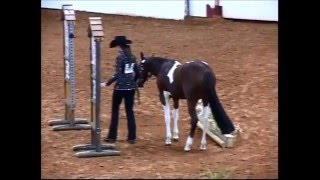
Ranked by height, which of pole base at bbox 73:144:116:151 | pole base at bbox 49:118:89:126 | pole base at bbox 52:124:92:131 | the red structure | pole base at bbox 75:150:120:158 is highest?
the red structure

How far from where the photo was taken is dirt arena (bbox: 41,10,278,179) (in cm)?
923

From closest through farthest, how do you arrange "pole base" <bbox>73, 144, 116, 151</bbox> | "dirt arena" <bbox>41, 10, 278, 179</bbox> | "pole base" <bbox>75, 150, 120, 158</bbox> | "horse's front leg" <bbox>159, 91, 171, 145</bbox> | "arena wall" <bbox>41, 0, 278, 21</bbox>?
"dirt arena" <bbox>41, 10, 278, 179</bbox> < "pole base" <bbox>75, 150, 120, 158</bbox> < "pole base" <bbox>73, 144, 116, 151</bbox> < "horse's front leg" <bbox>159, 91, 171, 145</bbox> < "arena wall" <bbox>41, 0, 278, 21</bbox>

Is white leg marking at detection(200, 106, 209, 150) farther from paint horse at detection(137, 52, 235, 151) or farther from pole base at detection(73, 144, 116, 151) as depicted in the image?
pole base at detection(73, 144, 116, 151)

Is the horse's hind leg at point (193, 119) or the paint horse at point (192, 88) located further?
the horse's hind leg at point (193, 119)

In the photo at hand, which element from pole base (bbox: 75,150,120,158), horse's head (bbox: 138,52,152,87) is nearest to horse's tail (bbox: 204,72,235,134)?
horse's head (bbox: 138,52,152,87)

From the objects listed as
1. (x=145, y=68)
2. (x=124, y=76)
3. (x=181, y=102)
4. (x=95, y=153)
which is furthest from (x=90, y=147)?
(x=181, y=102)

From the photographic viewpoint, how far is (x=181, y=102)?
13.1m

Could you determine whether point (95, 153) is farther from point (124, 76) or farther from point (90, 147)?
point (124, 76)

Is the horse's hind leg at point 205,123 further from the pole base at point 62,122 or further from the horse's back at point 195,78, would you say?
the pole base at point 62,122

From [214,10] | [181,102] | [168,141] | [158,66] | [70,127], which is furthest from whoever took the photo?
[214,10]

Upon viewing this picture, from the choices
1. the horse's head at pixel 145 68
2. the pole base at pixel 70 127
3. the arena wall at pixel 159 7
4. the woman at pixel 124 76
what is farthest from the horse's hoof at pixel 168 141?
the arena wall at pixel 159 7

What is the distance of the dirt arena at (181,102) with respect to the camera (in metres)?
9.23

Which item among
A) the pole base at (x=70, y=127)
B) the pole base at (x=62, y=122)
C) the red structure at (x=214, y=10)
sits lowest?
the pole base at (x=70, y=127)
